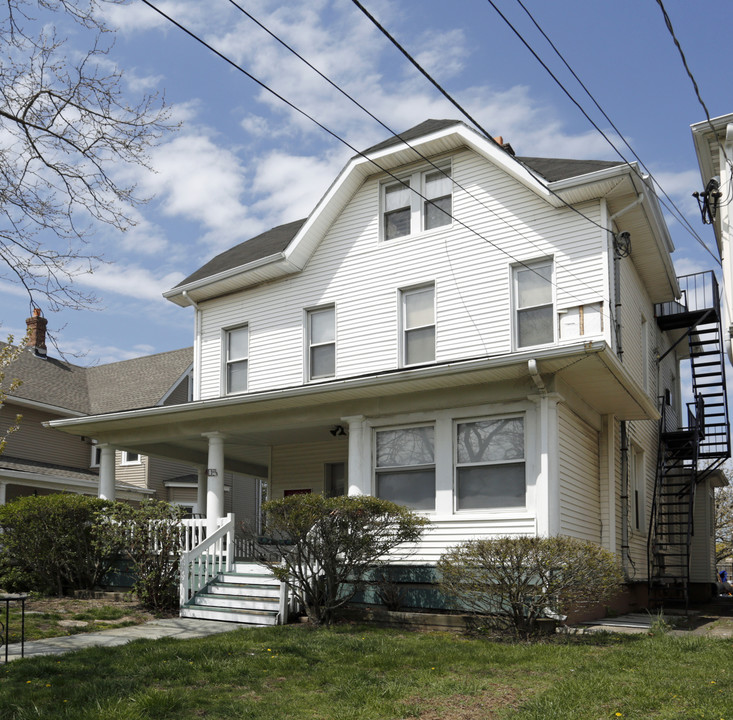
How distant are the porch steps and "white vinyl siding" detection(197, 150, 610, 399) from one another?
4571 mm

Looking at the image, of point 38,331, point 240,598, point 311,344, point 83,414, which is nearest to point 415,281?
point 311,344

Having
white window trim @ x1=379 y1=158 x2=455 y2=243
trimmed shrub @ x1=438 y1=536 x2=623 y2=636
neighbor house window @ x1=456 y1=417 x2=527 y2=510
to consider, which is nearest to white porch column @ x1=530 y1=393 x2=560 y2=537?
neighbor house window @ x1=456 y1=417 x2=527 y2=510

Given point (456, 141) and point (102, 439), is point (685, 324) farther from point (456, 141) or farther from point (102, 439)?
point (102, 439)

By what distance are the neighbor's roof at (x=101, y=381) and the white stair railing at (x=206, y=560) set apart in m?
13.9

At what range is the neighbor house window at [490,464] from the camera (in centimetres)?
1148

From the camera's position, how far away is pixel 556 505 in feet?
35.8

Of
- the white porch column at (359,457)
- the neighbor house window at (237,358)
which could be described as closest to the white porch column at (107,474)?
the neighbor house window at (237,358)

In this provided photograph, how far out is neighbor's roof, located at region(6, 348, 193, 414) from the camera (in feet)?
87.1

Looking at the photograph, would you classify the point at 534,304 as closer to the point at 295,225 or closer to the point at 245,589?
the point at 245,589

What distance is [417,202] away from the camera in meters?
15.4

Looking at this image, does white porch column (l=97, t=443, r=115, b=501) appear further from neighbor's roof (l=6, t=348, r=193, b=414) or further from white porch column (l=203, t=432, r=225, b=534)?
neighbor's roof (l=6, t=348, r=193, b=414)

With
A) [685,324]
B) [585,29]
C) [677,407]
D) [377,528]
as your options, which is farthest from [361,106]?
[677,407]

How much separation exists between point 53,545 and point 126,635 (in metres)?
4.53

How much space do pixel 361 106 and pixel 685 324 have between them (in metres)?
12.5
